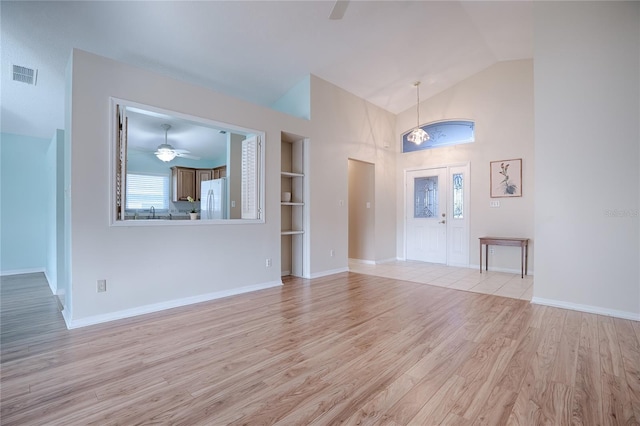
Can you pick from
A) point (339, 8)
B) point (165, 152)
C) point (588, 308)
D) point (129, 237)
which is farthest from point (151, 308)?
point (588, 308)

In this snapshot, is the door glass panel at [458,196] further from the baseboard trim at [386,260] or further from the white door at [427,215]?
the baseboard trim at [386,260]

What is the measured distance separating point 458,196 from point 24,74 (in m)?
7.42

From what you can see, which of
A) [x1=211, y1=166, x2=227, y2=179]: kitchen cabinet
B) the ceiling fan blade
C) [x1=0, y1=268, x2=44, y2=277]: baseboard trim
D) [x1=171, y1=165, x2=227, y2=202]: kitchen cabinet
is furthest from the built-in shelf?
[x1=0, y1=268, x2=44, y2=277]: baseboard trim

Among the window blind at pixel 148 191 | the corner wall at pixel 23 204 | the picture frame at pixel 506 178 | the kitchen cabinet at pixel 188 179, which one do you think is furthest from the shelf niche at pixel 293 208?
the corner wall at pixel 23 204

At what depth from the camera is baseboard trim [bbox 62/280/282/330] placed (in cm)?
295

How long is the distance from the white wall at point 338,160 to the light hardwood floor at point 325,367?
2074 millimetres

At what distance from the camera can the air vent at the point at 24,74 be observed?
3.67 meters

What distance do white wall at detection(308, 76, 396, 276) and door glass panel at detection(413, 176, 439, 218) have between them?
28.0 inches

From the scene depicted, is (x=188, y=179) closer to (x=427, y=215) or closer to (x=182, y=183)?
(x=182, y=183)

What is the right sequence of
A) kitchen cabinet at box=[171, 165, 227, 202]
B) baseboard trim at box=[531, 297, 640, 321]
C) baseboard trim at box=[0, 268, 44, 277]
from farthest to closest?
kitchen cabinet at box=[171, 165, 227, 202] < baseboard trim at box=[0, 268, 44, 277] < baseboard trim at box=[531, 297, 640, 321]

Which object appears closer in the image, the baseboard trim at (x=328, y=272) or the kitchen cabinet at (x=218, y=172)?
the baseboard trim at (x=328, y=272)

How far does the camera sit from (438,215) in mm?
6645

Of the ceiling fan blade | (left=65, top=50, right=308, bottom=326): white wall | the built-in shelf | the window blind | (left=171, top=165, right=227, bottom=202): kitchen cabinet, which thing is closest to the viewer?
the ceiling fan blade

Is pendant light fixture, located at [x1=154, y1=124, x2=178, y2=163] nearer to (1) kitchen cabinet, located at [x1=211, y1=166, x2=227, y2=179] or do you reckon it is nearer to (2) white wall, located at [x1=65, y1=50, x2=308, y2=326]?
(1) kitchen cabinet, located at [x1=211, y1=166, x2=227, y2=179]
